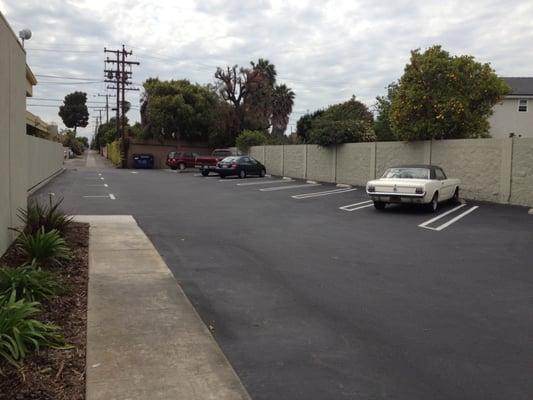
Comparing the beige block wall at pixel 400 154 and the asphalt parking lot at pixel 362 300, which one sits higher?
the beige block wall at pixel 400 154

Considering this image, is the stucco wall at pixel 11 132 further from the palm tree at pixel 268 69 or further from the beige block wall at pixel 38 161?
the palm tree at pixel 268 69

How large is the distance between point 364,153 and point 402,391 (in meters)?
22.6

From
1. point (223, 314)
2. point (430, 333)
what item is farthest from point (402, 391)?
point (223, 314)

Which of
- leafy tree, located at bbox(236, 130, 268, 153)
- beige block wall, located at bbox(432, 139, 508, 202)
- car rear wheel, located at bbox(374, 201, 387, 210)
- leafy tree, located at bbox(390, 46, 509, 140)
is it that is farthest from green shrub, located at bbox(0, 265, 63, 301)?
leafy tree, located at bbox(236, 130, 268, 153)

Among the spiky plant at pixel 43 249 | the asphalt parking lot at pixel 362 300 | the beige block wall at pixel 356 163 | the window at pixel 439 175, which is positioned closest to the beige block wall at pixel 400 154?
the beige block wall at pixel 356 163

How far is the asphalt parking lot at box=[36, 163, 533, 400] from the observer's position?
4.22m

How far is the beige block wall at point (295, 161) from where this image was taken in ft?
105

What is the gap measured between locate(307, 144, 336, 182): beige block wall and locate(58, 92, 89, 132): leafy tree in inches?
4552

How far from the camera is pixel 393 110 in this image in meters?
22.6

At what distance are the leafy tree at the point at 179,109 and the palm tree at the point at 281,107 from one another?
42.8ft

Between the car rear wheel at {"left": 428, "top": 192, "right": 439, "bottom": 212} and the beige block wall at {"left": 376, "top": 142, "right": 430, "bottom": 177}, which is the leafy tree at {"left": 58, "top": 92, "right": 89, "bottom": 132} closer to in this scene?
the beige block wall at {"left": 376, "top": 142, "right": 430, "bottom": 177}

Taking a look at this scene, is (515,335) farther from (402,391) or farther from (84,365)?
(84,365)

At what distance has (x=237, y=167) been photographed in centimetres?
3244

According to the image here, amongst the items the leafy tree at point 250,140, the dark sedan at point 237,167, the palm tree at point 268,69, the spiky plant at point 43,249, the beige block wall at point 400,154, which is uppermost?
the palm tree at point 268,69
